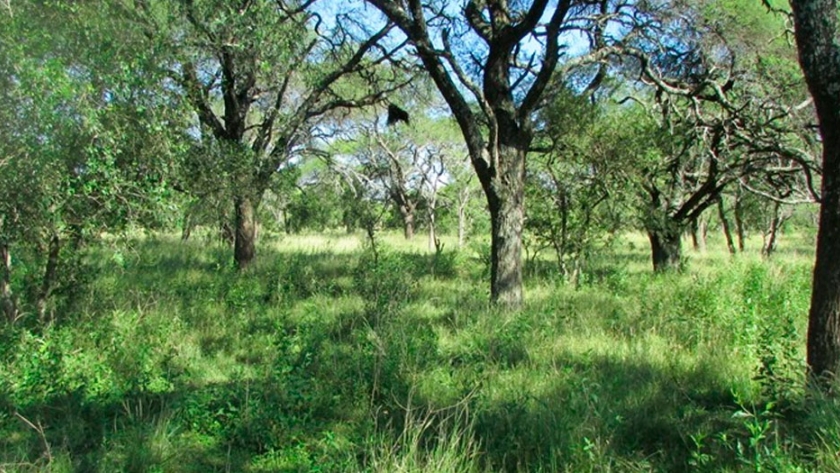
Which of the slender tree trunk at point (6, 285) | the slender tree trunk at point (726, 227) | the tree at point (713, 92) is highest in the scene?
the tree at point (713, 92)

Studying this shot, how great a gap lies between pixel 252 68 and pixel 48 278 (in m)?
5.15

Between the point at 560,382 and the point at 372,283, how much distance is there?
3117 millimetres

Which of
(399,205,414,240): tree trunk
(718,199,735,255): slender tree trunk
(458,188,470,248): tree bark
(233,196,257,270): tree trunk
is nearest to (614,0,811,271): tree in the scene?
(233,196,257,270): tree trunk

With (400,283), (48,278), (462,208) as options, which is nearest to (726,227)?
(462,208)

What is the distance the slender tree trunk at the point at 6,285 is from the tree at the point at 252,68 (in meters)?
2.47

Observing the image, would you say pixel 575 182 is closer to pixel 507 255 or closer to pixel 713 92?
pixel 713 92

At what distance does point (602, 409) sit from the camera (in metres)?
3.60

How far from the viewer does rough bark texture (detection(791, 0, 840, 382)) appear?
129 inches

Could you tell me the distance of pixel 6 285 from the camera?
515 cm

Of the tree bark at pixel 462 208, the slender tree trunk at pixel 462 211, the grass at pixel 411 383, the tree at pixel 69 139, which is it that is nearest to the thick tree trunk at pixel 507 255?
the grass at pixel 411 383

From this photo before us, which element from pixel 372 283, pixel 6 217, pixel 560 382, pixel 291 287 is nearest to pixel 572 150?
pixel 372 283

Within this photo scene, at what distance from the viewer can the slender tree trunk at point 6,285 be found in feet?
16.3

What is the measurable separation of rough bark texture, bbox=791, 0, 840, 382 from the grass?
32cm

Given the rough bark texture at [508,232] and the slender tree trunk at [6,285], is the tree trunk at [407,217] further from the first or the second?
the slender tree trunk at [6,285]
